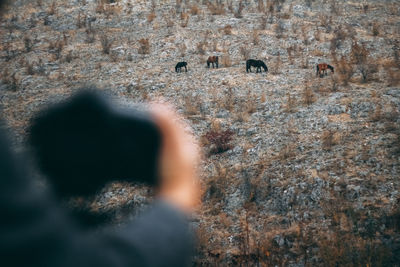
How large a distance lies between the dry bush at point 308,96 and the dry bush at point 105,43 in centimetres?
1049

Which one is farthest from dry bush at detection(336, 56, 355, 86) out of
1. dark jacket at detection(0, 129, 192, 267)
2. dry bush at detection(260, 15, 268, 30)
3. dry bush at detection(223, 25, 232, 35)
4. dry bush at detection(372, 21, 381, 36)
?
dark jacket at detection(0, 129, 192, 267)

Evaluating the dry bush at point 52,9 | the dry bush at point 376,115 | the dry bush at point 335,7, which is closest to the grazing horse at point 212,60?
the dry bush at point 376,115

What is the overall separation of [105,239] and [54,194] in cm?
221

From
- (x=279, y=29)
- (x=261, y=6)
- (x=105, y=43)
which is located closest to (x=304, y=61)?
(x=279, y=29)

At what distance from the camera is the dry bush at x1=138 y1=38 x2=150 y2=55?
52.5 feet

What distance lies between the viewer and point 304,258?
5969 millimetres

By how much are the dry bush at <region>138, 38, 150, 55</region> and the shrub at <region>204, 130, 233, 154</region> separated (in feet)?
26.0

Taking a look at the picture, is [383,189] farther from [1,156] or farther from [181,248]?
[1,156]

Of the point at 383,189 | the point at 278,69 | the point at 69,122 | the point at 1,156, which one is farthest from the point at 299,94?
the point at 1,156

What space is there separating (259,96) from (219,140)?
11.0 ft

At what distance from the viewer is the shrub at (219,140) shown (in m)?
9.52

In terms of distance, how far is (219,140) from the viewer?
9.81 m

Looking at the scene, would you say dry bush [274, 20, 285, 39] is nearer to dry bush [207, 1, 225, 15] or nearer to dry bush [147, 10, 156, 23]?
dry bush [207, 1, 225, 15]

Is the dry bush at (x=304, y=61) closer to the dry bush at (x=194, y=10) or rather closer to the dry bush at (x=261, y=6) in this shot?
the dry bush at (x=261, y=6)
